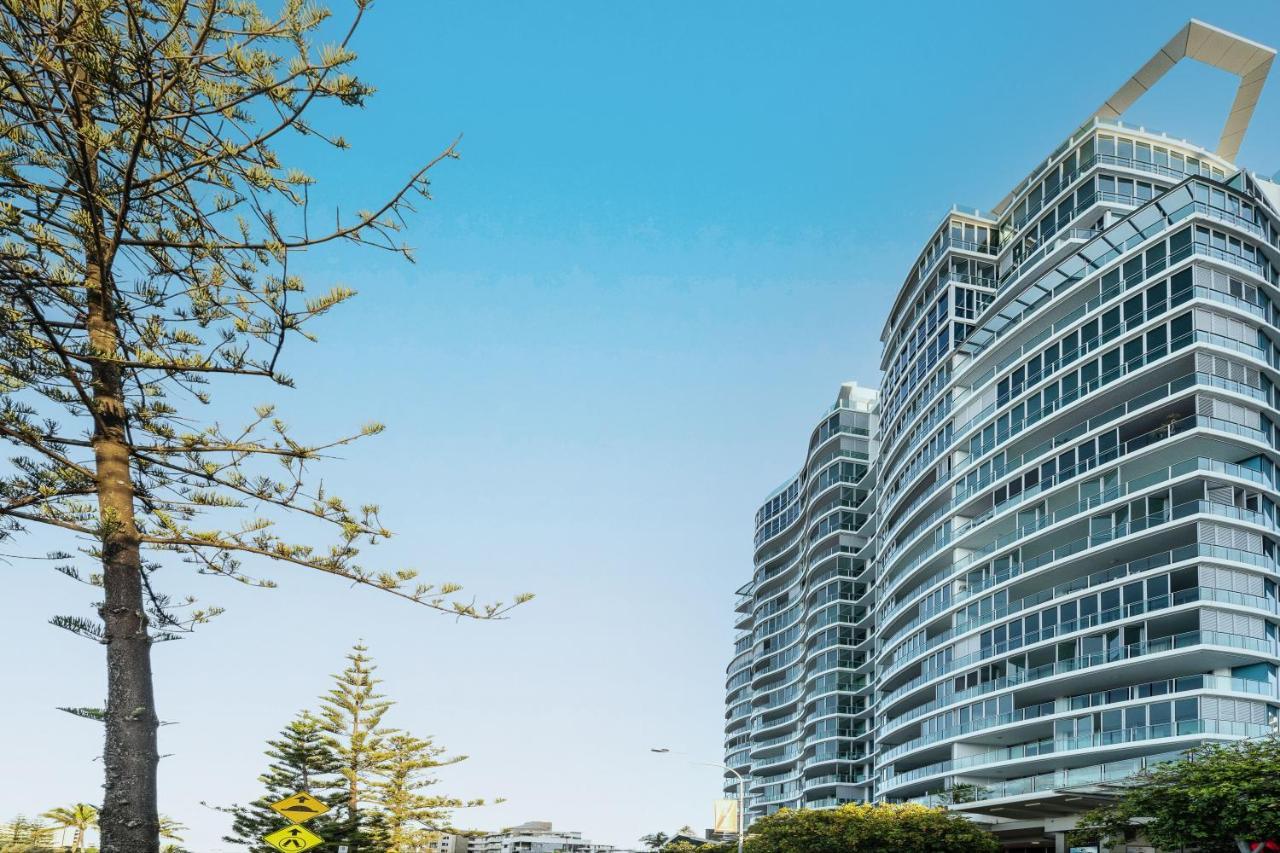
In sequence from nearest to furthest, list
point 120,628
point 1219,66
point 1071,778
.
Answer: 1. point 120,628
2. point 1071,778
3. point 1219,66

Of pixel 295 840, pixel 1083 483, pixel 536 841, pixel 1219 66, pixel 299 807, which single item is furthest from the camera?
pixel 536 841

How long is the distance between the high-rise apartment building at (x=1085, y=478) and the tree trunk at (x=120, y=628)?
4844cm

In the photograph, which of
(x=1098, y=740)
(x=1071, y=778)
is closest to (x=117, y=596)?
(x=1071, y=778)

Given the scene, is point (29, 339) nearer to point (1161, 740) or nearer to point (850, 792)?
point (1161, 740)

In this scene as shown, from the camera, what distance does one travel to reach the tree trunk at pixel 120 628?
24.9ft

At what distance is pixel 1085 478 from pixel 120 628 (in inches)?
2137

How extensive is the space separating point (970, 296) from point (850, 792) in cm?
A: 4293

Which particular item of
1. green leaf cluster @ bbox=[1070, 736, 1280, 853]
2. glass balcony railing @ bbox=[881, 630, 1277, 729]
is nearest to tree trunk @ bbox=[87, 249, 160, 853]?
green leaf cluster @ bbox=[1070, 736, 1280, 853]

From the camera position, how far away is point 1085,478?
55656 millimetres

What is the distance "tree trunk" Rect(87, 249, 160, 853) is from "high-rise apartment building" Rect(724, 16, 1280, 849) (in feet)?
159

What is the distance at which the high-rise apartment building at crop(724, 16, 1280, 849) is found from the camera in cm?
5003

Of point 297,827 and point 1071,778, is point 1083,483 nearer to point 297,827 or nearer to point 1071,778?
point 1071,778

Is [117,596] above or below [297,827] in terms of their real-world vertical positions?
above

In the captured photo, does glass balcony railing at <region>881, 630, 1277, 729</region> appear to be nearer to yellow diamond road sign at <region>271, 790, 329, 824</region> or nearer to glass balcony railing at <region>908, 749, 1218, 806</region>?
glass balcony railing at <region>908, 749, 1218, 806</region>
